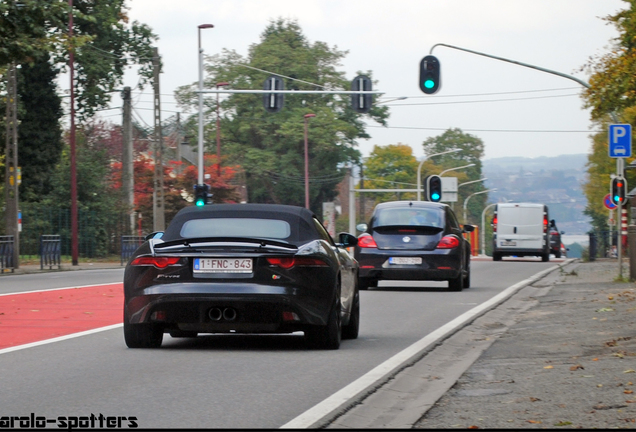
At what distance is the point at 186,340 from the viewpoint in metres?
11.9

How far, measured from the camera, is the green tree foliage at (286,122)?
81.2 meters

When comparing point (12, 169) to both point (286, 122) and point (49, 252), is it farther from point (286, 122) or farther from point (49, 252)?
point (286, 122)

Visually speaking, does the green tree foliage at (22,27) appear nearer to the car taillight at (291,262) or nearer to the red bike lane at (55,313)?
the red bike lane at (55,313)

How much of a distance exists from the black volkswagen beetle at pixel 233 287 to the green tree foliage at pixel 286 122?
69311mm

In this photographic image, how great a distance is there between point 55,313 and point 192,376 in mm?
7432

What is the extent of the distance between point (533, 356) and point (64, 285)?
51.4ft

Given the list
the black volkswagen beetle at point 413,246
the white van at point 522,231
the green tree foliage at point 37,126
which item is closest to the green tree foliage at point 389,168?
the green tree foliage at point 37,126

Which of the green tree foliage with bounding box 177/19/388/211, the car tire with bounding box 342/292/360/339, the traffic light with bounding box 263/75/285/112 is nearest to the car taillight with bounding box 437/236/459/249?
the car tire with bounding box 342/292/360/339

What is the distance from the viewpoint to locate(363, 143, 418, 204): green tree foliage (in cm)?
→ 11850

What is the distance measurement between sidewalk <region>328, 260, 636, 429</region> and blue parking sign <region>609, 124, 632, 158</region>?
26.9 ft

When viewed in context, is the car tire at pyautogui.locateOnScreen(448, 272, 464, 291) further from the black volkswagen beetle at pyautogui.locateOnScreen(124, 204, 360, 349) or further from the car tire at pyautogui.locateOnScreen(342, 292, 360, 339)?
the black volkswagen beetle at pyautogui.locateOnScreen(124, 204, 360, 349)

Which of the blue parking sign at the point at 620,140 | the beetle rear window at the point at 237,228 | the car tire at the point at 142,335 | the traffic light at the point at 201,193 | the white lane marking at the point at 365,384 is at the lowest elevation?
the white lane marking at the point at 365,384

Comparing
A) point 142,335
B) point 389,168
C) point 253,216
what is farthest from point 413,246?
point 389,168

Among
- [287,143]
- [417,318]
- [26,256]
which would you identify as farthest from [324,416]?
[287,143]
